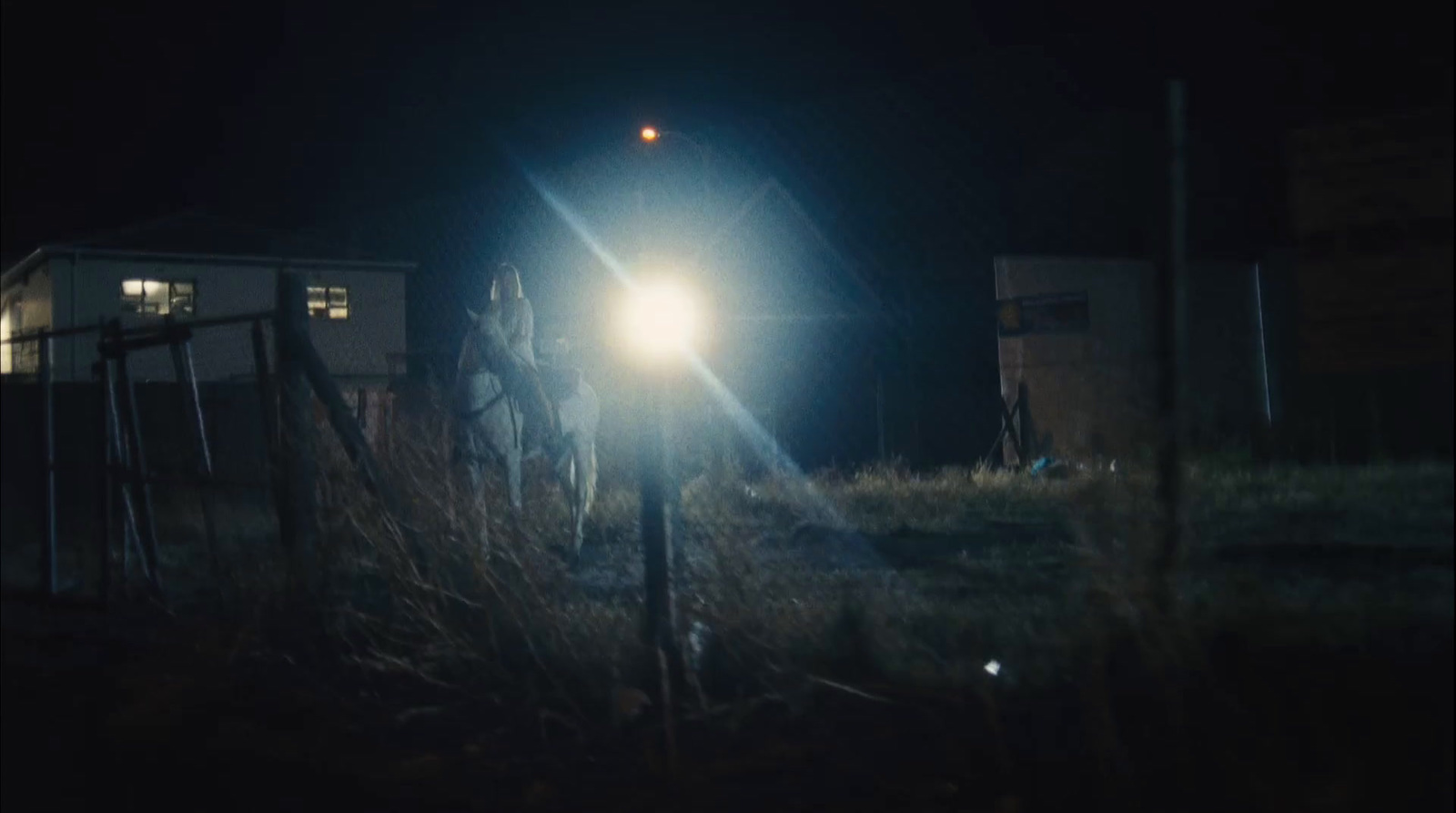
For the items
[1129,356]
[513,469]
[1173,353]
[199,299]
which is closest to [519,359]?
[513,469]

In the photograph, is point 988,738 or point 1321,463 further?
point 988,738

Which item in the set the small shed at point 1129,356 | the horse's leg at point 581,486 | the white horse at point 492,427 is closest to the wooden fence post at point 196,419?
the white horse at point 492,427

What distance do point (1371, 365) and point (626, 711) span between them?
362cm

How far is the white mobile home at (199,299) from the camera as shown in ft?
97.3

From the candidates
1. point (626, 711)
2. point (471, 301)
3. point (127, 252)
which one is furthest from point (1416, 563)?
point (471, 301)

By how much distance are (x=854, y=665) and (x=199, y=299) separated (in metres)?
29.0

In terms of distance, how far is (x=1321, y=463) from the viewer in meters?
5.39

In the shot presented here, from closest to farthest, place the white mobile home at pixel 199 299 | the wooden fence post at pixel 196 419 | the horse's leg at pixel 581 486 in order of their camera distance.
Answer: the wooden fence post at pixel 196 419 < the horse's leg at pixel 581 486 < the white mobile home at pixel 199 299

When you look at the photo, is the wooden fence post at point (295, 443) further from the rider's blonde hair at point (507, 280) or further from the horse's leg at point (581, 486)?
the rider's blonde hair at point (507, 280)

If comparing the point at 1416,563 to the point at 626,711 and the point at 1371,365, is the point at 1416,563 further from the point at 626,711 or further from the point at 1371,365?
the point at 626,711

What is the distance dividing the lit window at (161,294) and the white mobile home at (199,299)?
0.03 meters

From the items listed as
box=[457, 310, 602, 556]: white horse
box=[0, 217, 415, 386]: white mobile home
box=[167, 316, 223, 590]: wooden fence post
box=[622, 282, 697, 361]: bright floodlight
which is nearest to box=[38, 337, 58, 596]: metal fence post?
box=[167, 316, 223, 590]: wooden fence post

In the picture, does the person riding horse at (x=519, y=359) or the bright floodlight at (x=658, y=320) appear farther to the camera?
the person riding horse at (x=519, y=359)

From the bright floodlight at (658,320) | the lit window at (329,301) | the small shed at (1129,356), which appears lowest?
the small shed at (1129,356)
